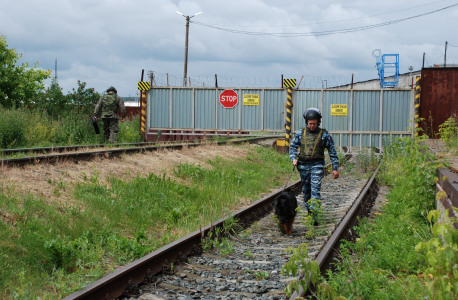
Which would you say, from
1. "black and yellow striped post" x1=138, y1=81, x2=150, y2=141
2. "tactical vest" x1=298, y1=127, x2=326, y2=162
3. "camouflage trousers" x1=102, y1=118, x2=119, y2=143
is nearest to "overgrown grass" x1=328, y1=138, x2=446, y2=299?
"tactical vest" x1=298, y1=127, x2=326, y2=162

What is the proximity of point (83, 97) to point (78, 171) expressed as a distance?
40.2 ft


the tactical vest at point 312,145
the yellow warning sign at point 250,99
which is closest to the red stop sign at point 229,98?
the yellow warning sign at point 250,99

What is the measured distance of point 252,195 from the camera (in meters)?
10.0

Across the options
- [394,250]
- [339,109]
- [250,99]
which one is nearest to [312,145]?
[394,250]

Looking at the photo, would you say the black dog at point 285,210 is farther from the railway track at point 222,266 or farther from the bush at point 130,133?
the bush at point 130,133

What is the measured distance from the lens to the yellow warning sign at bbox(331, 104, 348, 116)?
67.8 feet

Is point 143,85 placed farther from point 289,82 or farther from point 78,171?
point 78,171

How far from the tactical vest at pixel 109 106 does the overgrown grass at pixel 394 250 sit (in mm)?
10435

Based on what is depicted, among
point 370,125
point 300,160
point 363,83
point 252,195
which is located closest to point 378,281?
point 300,160

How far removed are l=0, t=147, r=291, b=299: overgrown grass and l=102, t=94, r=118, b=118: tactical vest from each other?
7205 mm

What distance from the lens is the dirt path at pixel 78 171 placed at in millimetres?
7156

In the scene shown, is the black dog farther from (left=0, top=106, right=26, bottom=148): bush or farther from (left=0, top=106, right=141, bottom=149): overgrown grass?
(left=0, top=106, right=26, bottom=148): bush

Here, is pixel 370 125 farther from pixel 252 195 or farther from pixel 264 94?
pixel 252 195

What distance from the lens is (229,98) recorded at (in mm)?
22266
